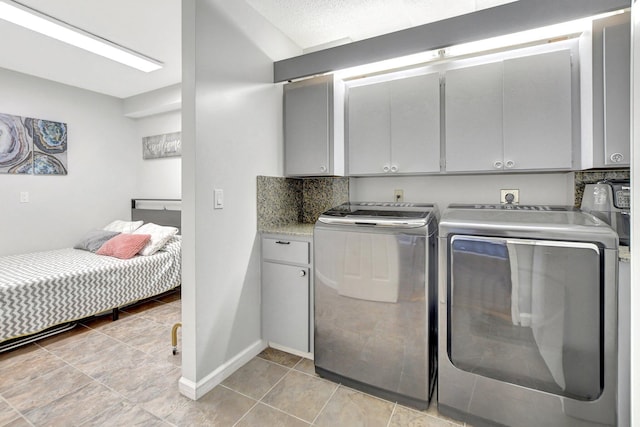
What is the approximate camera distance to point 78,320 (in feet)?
8.84

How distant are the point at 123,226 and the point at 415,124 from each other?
370cm

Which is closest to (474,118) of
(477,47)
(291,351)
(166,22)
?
(477,47)

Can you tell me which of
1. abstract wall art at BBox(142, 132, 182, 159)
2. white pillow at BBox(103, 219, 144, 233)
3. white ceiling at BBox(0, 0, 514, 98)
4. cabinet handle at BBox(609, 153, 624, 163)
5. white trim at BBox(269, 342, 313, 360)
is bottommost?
white trim at BBox(269, 342, 313, 360)

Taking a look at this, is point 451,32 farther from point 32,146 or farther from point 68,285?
point 32,146

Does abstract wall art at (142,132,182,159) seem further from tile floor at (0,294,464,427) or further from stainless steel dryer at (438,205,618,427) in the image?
stainless steel dryer at (438,205,618,427)

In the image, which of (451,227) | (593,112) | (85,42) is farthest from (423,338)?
(85,42)

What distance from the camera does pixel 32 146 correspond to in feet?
11.0

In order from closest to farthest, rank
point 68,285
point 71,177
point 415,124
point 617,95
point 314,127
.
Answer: point 617,95 < point 415,124 < point 314,127 < point 68,285 < point 71,177

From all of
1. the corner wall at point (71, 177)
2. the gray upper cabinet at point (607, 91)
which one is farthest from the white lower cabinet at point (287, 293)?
the corner wall at point (71, 177)

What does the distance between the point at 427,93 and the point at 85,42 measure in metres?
2.94

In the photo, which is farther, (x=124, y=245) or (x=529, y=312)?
(x=124, y=245)

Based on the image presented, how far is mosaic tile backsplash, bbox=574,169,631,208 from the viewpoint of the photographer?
1718 millimetres

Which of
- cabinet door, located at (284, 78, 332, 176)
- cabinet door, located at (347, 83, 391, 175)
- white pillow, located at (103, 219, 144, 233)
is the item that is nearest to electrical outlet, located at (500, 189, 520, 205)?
cabinet door, located at (347, 83, 391, 175)

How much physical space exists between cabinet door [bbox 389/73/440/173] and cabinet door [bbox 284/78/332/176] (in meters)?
0.48
